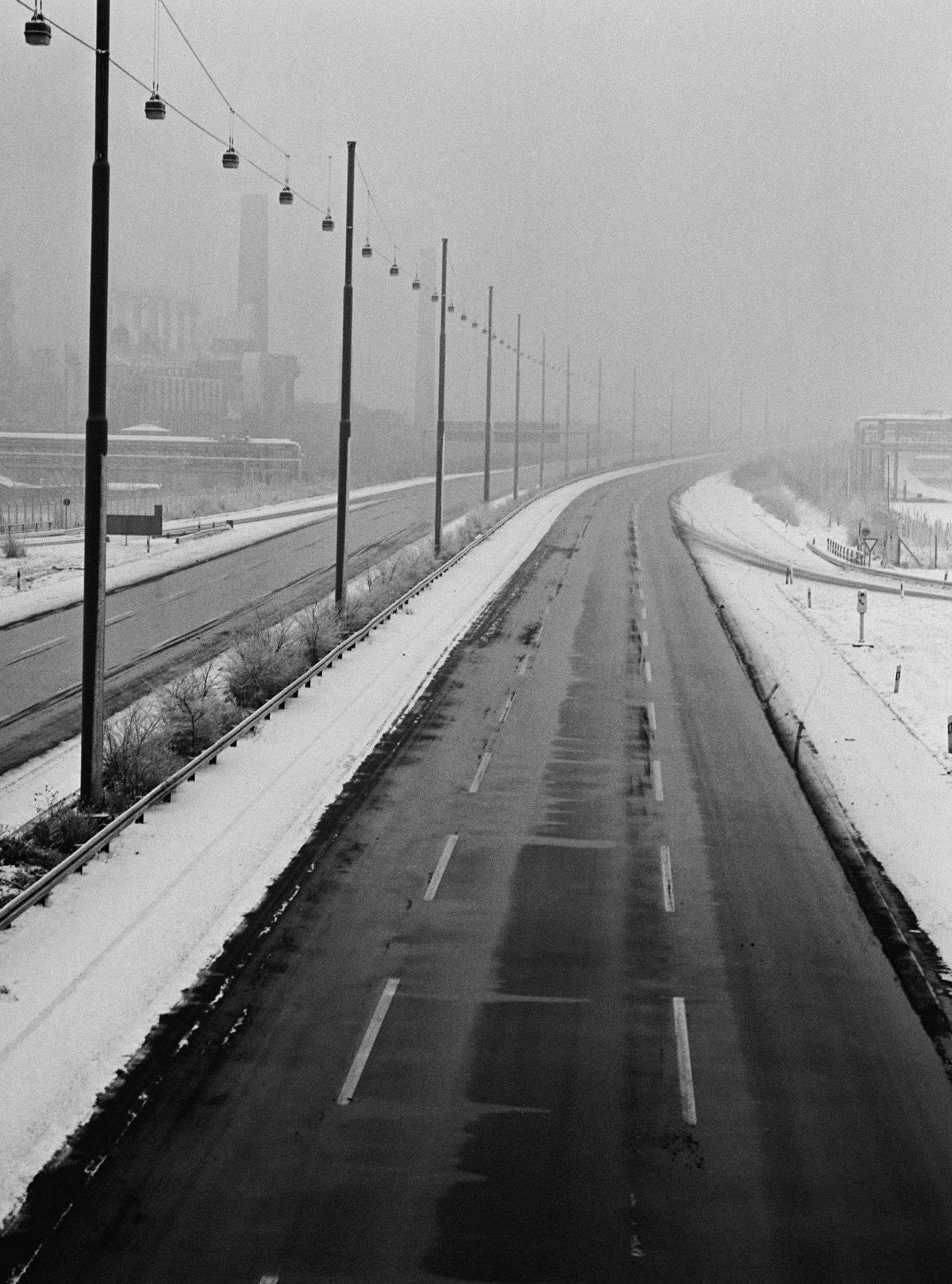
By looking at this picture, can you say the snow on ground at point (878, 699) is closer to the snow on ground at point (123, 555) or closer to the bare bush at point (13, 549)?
the snow on ground at point (123, 555)

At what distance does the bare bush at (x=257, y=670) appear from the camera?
25548 millimetres

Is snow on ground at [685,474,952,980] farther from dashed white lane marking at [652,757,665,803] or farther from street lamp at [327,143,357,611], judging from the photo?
street lamp at [327,143,357,611]

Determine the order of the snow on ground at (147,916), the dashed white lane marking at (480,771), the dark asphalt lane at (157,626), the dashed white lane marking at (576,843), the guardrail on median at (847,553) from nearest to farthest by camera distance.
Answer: the snow on ground at (147,916)
the dashed white lane marking at (576,843)
the dashed white lane marking at (480,771)
the dark asphalt lane at (157,626)
the guardrail on median at (847,553)

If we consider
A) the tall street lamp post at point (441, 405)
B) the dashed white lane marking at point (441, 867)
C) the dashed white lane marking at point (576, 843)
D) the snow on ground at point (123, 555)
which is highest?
the tall street lamp post at point (441, 405)

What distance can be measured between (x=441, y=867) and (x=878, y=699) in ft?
46.1

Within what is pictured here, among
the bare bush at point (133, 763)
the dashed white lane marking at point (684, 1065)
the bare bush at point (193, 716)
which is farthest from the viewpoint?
the bare bush at point (193, 716)

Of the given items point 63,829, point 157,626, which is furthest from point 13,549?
point 63,829

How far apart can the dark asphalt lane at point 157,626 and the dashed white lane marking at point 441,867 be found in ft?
23.2

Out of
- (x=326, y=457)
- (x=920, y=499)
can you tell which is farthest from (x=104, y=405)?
(x=326, y=457)

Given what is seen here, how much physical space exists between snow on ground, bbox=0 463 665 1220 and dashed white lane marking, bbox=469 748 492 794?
1.74 meters

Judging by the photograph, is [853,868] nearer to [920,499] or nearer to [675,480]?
[675,480]

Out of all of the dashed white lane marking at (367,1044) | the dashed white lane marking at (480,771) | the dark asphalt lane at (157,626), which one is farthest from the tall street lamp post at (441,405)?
the dashed white lane marking at (367,1044)

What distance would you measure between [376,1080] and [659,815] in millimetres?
8584

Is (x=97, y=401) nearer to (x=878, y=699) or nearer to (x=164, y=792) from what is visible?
(x=164, y=792)
